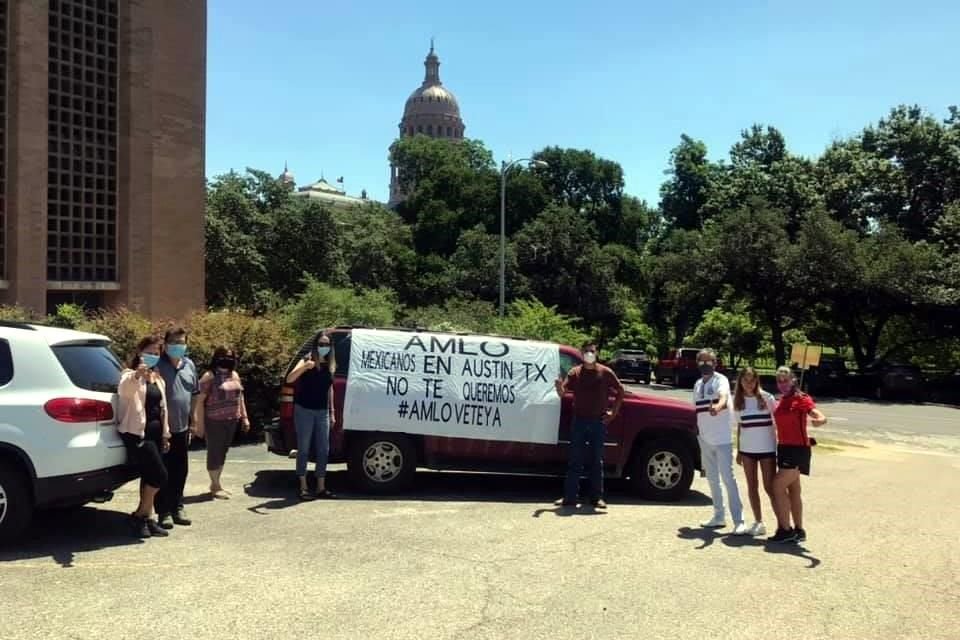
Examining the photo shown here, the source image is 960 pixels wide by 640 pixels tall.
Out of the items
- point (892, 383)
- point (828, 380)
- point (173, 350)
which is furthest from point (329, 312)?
point (892, 383)

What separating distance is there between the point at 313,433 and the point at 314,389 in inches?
19.8

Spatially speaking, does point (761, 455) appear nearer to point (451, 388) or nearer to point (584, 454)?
point (584, 454)

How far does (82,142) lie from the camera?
89.3 ft

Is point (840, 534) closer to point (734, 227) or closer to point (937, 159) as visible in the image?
point (734, 227)

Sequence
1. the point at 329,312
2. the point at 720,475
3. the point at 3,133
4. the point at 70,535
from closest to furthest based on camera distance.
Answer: the point at 70,535
the point at 720,475
the point at 329,312
the point at 3,133

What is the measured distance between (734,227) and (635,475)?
27.5 metres

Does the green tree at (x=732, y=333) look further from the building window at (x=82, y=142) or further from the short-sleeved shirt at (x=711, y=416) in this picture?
the short-sleeved shirt at (x=711, y=416)

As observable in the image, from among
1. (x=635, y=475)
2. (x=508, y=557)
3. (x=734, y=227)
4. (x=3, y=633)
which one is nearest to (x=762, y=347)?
(x=734, y=227)

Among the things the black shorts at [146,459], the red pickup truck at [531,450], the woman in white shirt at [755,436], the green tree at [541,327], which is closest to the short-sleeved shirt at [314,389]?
the red pickup truck at [531,450]

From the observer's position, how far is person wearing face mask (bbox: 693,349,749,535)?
7.84 m

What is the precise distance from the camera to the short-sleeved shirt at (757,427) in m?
7.43

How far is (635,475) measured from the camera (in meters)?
9.24

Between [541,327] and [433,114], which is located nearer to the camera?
[541,327]

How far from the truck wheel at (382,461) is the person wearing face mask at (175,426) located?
2094 mm
